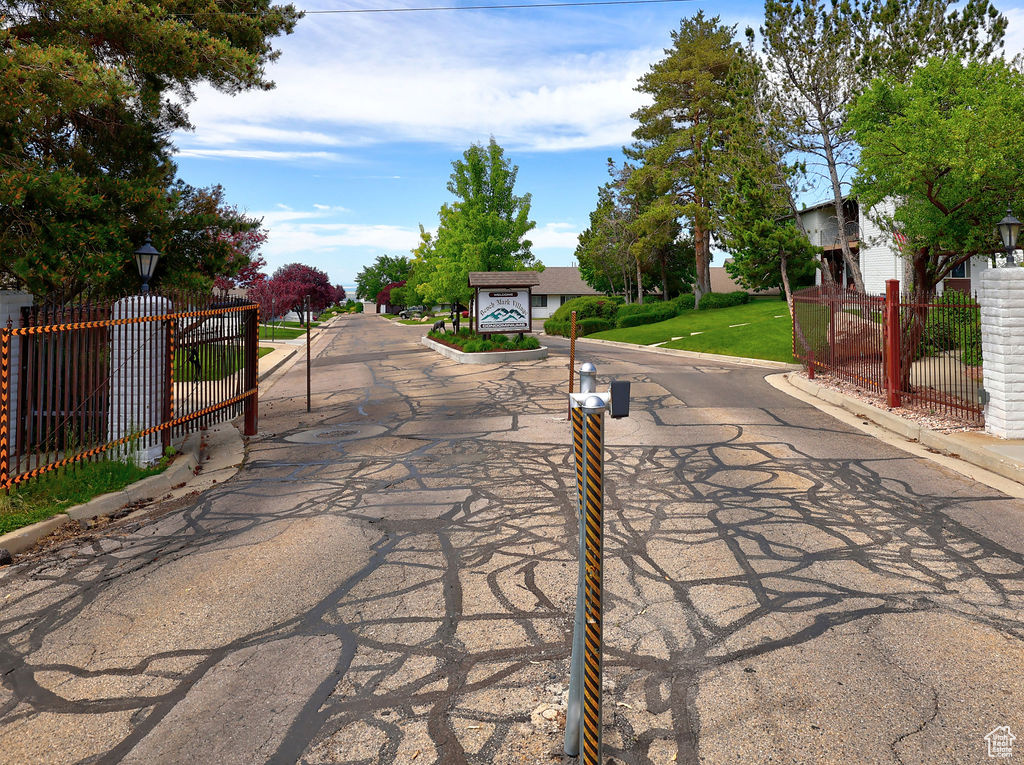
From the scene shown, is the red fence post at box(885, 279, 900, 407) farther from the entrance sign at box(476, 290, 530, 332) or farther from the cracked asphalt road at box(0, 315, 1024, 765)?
the entrance sign at box(476, 290, 530, 332)

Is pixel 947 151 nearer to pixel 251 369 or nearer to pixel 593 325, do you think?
pixel 251 369

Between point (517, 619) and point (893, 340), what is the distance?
10322mm

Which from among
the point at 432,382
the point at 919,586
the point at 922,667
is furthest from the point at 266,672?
the point at 432,382

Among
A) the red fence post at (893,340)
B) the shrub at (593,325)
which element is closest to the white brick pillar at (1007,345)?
the red fence post at (893,340)

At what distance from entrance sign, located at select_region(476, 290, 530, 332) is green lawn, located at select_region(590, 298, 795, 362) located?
6.14m

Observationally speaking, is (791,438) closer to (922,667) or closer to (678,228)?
(922,667)

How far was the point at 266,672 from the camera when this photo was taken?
4.22 m

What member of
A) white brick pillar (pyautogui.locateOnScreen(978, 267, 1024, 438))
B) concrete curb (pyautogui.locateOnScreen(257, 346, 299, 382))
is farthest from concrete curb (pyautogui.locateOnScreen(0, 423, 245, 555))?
white brick pillar (pyautogui.locateOnScreen(978, 267, 1024, 438))

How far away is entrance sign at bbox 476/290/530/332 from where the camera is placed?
87.1ft

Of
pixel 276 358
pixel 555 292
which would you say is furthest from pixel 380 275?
pixel 276 358

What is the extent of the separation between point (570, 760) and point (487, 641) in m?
1.22

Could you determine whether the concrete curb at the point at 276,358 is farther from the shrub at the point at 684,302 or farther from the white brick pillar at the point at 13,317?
the shrub at the point at 684,302

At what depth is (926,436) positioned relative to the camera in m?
10.3

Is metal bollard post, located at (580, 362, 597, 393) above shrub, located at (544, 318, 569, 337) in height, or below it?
below
